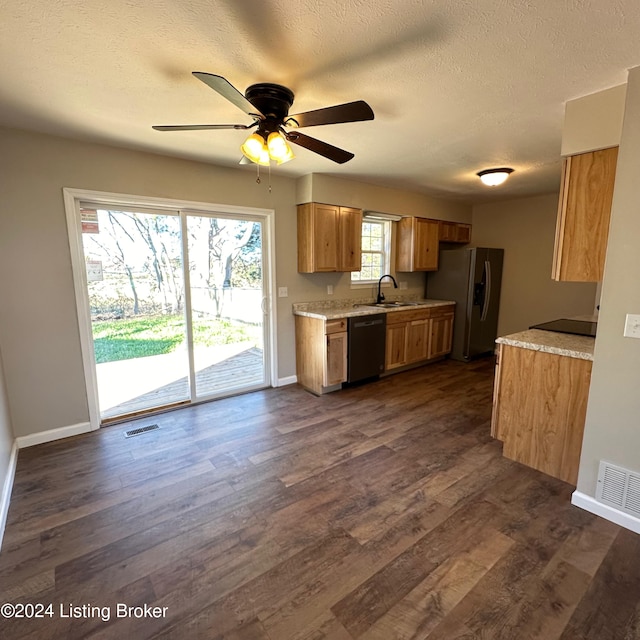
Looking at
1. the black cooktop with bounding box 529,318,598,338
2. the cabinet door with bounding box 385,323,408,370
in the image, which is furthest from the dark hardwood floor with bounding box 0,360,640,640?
the cabinet door with bounding box 385,323,408,370

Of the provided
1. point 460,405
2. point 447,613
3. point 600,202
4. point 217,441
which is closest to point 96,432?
point 217,441

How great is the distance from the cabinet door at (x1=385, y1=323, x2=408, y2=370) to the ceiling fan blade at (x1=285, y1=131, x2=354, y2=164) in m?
2.57

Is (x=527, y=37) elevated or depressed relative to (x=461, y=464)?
elevated

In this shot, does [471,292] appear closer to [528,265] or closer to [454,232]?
[528,265]

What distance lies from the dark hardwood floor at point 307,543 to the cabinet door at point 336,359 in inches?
38.3

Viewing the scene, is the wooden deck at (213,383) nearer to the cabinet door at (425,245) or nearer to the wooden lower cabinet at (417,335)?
the wooden lower cabinet at (417,335)

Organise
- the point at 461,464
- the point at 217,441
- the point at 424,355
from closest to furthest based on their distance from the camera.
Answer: the point at 461,464 < the point at 217,441 < the point at 424,355

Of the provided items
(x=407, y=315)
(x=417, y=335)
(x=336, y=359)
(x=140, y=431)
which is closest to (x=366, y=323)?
(x=336, y=359)

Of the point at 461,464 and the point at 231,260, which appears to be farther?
the point at 231,260

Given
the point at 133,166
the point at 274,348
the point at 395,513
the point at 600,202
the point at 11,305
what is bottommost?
the point at 395,513

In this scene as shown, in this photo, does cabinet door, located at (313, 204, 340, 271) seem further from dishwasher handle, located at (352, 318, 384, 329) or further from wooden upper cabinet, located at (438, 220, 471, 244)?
wooden upper cabinet, located at (438, 220, 471, 244)

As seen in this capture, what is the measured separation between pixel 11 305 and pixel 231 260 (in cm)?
185

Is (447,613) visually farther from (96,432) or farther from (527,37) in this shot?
(96,432)

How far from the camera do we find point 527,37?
1.51m
